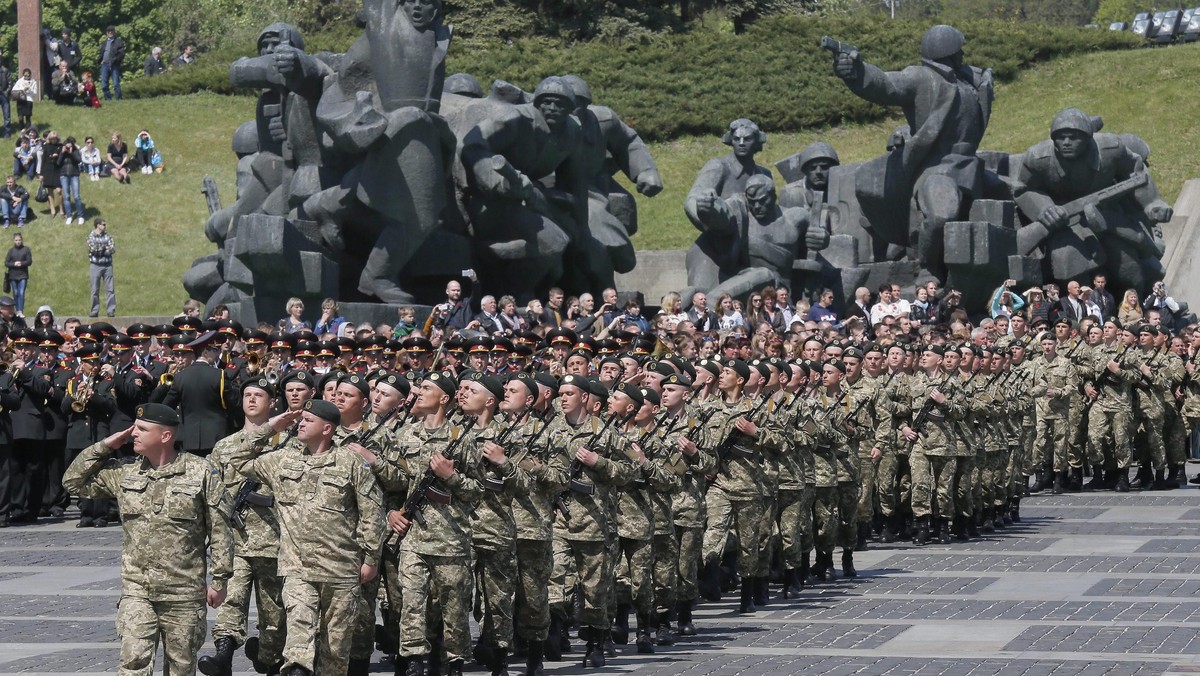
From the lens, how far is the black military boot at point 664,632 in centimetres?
1184

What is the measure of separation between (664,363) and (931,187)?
1821 cm

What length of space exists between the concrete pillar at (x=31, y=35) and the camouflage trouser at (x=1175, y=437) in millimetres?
31004

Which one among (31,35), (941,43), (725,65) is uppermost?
(725,65)

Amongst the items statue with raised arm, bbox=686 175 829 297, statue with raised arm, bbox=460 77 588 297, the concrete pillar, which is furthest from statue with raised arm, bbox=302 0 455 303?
the concrete pillar

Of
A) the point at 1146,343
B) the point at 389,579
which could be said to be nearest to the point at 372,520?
the point at 389,579

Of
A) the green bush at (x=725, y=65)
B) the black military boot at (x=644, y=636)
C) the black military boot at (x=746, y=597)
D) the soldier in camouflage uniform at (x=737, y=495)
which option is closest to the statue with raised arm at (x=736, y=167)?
the soldier in camouflage uniform at (x=737, y=495)

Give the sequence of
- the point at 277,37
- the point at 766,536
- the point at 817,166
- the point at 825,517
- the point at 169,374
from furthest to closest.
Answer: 1. the point at 817,166
2. the point at 277,37
3. the point at 169,374
4. the point at 825,517
5. the point at 766,536

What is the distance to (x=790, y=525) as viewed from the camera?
13.8 metres

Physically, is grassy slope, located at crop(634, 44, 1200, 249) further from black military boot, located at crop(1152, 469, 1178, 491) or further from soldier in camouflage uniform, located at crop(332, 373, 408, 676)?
soldier in camouflage uniform, located at crop(332, 373, 408, 676)

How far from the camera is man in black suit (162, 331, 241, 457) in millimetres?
15633

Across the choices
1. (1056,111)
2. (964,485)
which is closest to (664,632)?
(964,485)

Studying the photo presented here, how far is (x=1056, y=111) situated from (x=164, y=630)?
4567 cm

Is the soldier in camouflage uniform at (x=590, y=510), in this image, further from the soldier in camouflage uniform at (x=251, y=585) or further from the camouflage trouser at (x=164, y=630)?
the camouflage trouser at (x=164, y=630)

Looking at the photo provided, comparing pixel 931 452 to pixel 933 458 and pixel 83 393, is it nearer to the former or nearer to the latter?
pixel 933 458
